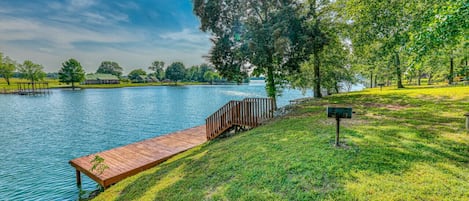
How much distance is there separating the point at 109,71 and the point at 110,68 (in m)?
1.62

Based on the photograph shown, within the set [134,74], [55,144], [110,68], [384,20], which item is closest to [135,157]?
[55,144]

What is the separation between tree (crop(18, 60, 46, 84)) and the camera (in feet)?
228

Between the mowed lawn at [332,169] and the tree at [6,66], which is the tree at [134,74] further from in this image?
the mowed lawn at [332,169]

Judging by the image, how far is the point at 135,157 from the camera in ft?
26.7

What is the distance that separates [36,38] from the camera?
91.9ft

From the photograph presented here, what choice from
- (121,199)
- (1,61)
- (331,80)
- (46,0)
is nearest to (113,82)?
(1,61)

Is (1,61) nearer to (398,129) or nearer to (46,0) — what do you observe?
(46,0)

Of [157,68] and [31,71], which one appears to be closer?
[31,71]

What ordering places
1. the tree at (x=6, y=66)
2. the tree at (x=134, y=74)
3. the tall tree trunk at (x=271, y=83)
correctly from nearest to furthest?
the tall tree trunk at (x=271, y=83) → the tree at (x=6, y=66) → the tree at (x=134, y=74)

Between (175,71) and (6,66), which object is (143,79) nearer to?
(175,71)

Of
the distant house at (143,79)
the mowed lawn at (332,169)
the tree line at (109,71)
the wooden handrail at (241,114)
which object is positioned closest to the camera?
the mowed lawn at (332,169)

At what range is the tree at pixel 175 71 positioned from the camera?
310 ft

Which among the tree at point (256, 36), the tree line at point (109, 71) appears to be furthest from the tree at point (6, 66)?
the tree at point (256, 36)

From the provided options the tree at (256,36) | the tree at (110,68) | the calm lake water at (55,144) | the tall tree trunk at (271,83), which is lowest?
the calm lake water at (55,144)
